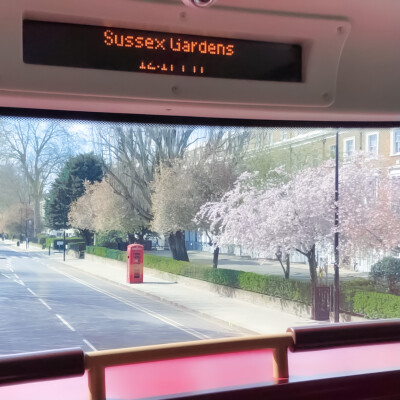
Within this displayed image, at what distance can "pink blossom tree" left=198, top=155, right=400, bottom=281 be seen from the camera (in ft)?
9.82

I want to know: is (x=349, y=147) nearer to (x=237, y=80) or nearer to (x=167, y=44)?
(x=237, y=80)

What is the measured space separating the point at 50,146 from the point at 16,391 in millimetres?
960

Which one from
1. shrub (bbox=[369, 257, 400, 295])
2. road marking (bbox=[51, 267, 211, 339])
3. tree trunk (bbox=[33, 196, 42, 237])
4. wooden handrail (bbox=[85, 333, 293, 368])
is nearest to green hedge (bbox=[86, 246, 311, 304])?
road marking (bbox=[51, 267, 211, 339])

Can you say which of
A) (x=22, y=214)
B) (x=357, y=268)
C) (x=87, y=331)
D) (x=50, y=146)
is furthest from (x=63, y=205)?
(x=357, y=268)

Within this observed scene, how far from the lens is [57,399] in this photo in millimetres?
1695

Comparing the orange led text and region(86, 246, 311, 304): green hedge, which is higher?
the orange led text

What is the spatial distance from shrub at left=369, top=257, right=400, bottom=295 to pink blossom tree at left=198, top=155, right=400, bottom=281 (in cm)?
10

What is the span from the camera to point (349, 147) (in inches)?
111

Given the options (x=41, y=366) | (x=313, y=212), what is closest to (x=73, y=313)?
(x=41, y=366)

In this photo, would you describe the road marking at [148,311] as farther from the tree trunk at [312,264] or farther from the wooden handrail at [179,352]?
the tree trunk at [312,264]

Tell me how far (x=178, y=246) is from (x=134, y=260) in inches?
11.1

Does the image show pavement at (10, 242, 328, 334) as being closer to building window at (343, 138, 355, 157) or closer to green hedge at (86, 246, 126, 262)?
green hedge at (86, 246, 126, 262)

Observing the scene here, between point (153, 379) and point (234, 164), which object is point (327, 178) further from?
point (153, 379)

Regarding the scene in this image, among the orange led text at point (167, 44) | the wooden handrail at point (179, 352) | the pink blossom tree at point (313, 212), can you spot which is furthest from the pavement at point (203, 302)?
the orange led text at point (167, 44)
